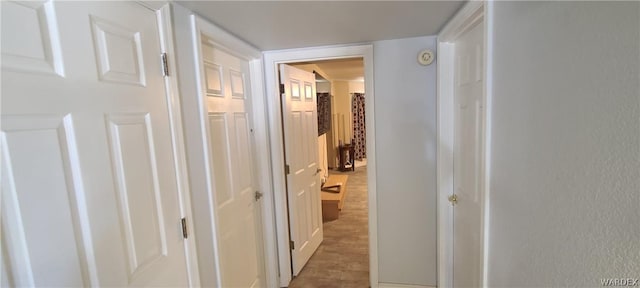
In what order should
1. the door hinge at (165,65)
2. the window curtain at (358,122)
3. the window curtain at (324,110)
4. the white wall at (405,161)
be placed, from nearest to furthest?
the door hinge at (165,65) < the white wall at (405,161) < the window curtain at (324,110) < the window curtain at (358,122)

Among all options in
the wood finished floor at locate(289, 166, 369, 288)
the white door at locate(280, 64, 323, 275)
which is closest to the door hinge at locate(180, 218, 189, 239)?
the white door at locate(280, 64, 323, 275)

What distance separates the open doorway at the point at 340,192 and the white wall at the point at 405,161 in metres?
0.32

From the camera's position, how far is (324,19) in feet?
4.73

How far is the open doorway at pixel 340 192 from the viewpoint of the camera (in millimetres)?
2430

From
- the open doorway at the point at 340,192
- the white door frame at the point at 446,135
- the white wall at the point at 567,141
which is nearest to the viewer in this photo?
the white wall at the point at 567,141

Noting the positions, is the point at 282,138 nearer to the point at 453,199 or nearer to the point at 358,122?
the point at 453,199

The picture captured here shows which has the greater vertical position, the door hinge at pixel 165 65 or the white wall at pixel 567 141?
the door hinge at pixel 165 65

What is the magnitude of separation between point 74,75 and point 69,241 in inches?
18.5

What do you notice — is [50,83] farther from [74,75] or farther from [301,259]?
[301,259]

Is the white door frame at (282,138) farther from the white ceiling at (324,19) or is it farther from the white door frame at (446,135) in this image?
the white door frame at (446,135)

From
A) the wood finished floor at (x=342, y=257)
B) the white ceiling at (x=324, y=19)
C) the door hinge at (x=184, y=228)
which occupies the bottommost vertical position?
the wood finished floor at (x=342, y=257)

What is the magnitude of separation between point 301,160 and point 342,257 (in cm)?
114

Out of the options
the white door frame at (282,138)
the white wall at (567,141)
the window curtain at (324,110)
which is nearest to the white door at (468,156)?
the white wall at (567,141)

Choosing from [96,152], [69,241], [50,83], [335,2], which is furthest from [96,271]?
[335,2]
